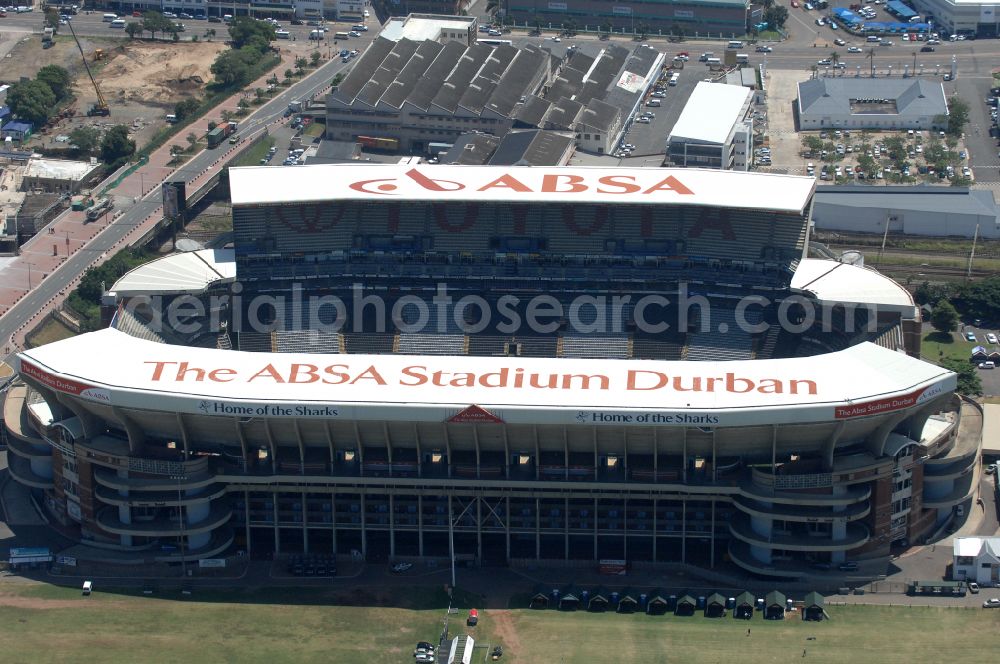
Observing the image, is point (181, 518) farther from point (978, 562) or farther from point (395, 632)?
point (978, 562)

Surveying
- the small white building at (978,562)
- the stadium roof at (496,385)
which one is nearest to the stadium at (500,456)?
the stadium roof at (496,385)

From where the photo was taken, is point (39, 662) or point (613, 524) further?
point (613, 524)

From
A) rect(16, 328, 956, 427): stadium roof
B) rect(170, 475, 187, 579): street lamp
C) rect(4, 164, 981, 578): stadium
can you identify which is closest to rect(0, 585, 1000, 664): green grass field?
rect(170, 475, 187, 579): street lamp

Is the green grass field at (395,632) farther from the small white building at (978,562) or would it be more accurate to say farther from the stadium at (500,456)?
the stadium at (500,456)

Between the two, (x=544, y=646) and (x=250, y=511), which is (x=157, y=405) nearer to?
(x=250, y=511)

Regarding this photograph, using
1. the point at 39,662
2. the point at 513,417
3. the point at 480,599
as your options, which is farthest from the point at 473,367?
the point at 39,662

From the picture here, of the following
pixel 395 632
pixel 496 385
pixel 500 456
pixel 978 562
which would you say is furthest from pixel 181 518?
pixel 978 562

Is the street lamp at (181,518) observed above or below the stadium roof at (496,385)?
below
